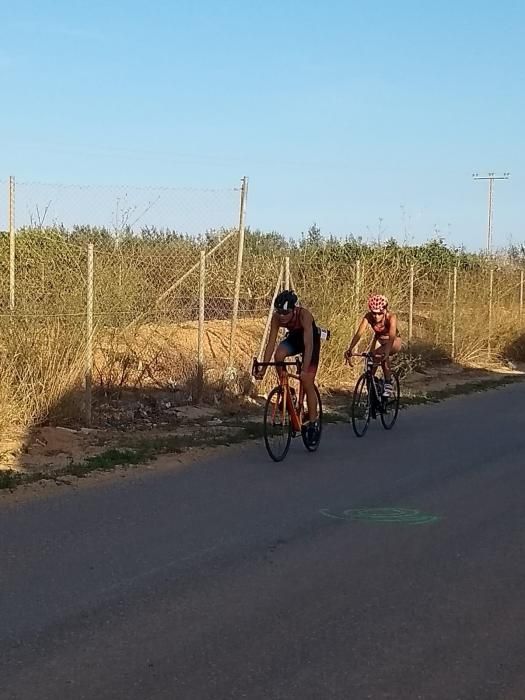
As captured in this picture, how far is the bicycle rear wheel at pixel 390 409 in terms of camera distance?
1314 cm

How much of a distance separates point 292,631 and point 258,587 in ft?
2.62

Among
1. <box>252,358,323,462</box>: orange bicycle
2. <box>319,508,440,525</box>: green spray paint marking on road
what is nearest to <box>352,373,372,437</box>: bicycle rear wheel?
<box>252,358,323,462</box>: orange bicycle

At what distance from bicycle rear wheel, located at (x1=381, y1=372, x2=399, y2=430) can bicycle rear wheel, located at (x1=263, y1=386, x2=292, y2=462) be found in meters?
2.80

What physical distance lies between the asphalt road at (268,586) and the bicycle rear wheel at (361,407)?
96.9 inches

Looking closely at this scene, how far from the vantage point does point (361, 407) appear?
12781 millimetres

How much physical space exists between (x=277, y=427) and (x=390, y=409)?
11.0ft

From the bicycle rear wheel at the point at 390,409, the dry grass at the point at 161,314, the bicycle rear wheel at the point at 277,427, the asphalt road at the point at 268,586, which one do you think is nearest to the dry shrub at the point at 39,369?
the dry grass at the point at 161,314

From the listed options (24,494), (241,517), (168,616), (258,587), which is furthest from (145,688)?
(24,494)

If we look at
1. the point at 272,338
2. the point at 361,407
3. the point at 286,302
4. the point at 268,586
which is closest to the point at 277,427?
the point at 272,338

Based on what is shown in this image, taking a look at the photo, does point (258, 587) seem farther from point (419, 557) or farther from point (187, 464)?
point (187, 464)

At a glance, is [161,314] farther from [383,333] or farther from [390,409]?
[390,409]

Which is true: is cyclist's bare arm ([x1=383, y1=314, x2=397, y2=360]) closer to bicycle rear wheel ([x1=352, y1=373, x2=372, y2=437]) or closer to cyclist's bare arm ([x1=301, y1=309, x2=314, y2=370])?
bicycle rear wheel ([x1=352, y1=373, x2=372, y2=437])

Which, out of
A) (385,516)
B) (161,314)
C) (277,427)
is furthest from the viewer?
(161,314)

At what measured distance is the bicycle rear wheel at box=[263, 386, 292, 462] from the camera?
10.4m
